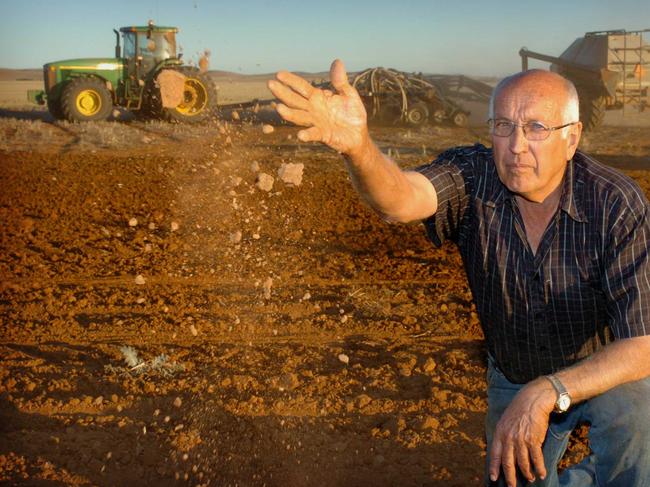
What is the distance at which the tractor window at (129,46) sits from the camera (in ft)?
57.9

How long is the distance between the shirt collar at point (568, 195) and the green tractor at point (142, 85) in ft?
47.0

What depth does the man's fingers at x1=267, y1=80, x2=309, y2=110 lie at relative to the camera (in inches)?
94.9

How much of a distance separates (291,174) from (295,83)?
806 centimetres

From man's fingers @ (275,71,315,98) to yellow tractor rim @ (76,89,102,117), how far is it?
1610cm

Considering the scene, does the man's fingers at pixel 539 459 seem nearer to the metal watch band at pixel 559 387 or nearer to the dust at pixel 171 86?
the metal watch band at pixel 559 387

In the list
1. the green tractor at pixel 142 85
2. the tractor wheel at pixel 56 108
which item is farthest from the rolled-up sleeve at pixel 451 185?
the tractor wheel at pixel 56 108

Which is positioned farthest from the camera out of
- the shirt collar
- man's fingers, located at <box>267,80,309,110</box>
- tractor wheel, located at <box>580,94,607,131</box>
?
tractor wheel, located at <box>580,94,607,131</box>

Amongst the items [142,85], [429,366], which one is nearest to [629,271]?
[429,366]

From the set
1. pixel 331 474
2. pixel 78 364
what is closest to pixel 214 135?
pixel 78 364

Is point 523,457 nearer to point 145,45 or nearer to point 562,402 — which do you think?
point 562,402

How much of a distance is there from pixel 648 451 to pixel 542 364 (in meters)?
0.47

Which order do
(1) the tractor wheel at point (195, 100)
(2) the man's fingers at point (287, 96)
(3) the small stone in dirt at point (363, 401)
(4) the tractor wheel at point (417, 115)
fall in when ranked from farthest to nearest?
(4) the tractor wheel at point (417, 115) → (1) the tractor wheel at point (195, 100) → (3) the small stone in dirt at point (363, 401) → (2) the man's fingers at point (287, 96)

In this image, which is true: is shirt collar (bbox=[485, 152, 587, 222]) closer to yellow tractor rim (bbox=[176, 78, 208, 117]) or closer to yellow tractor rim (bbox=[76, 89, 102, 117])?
yellow tractor rim (bbox=[176, 78, 208, 117])

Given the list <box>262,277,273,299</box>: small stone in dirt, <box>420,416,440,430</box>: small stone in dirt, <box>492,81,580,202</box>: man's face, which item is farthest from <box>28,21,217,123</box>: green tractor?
<box>492,81,580,202</box>: man's face
